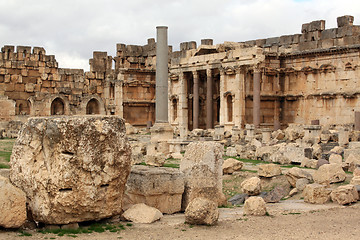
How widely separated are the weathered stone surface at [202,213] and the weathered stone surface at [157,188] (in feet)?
4.14

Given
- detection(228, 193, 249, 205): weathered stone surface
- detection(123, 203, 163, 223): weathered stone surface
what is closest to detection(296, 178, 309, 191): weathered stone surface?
detection(228, 193, 249, 205): weathered stone surface

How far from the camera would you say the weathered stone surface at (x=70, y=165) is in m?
7.68

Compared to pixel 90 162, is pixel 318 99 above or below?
above

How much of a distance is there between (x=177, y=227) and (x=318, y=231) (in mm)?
2404

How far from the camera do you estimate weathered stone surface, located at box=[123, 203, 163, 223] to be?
8672 millimetres

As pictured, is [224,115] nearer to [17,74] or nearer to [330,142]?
[330,142]

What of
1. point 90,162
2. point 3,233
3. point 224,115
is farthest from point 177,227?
point 224,115

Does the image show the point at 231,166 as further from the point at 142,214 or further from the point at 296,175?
the point at 142,214

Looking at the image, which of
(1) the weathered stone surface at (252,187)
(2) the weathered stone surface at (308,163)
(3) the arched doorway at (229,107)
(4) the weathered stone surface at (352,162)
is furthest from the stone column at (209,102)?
(1) the weathered stone surface at (252,187)

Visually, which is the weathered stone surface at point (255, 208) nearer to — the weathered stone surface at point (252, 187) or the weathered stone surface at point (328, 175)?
the weathered stone surface at point (252, 187)

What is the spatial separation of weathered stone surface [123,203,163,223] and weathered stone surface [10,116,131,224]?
611 mm

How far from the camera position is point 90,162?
7793mm

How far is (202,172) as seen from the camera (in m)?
10.3

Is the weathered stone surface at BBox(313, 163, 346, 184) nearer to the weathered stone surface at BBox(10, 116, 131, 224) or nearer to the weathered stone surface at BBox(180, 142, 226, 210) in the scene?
the weathered stone surface at BBox(180, 142, 226, 210)
